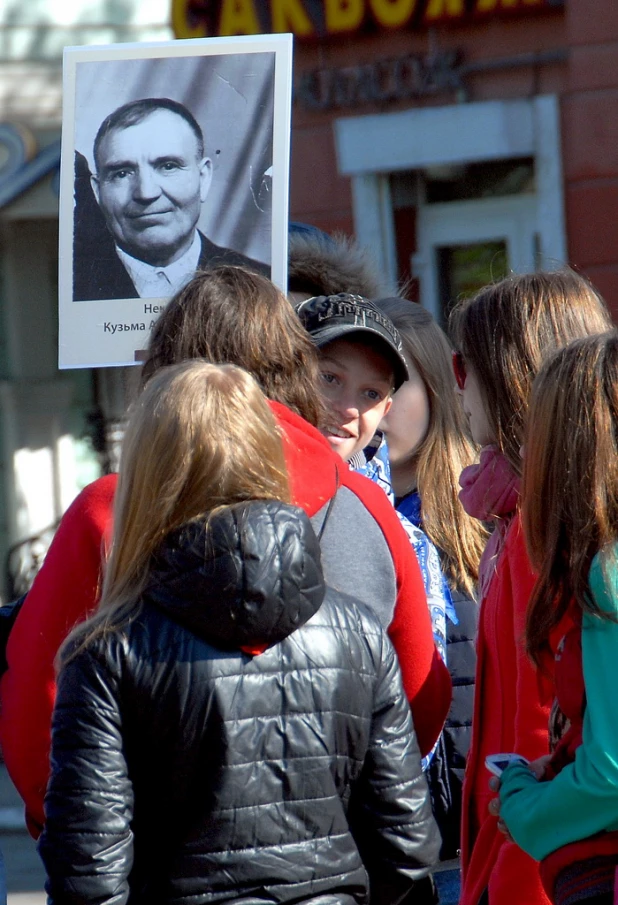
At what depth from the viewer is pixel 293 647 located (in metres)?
1.71

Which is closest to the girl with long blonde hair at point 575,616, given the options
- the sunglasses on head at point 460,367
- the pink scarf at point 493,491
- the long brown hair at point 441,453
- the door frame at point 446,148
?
the pink scarf at point 493,491

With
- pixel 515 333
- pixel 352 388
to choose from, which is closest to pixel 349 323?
pixel 352 388

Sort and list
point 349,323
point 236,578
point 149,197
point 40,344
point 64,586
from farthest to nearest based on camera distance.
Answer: point 40,344 < point 149,197 < point 349,323 < point 64,586 < point 236,578

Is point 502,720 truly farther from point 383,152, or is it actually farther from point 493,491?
point 383,152

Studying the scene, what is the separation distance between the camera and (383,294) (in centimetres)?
310

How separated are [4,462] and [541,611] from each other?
Answer: 7.12m

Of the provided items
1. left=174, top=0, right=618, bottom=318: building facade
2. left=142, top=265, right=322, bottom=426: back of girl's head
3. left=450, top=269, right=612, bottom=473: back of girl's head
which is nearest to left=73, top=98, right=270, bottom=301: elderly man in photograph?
left=142, top=265, right=322, bottom=426: back of girl's head

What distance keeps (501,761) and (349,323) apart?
3.05 ft

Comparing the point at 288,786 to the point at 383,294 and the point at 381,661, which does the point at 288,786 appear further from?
the point at 383,294

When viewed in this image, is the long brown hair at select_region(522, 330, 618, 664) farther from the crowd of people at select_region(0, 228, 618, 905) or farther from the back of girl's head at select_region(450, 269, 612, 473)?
the back of girl's head at select_region(450, 269, 612, 473)

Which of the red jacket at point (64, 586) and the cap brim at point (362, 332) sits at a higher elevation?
the cap brim at point (362, 332)

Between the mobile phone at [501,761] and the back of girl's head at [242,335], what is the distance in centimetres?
62

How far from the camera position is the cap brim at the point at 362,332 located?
241 centimetres

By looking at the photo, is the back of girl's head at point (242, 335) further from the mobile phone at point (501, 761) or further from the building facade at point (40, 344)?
the building facade at point (40, 344)
